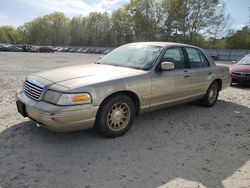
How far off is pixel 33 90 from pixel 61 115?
2.61ft

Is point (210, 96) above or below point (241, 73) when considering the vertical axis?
below

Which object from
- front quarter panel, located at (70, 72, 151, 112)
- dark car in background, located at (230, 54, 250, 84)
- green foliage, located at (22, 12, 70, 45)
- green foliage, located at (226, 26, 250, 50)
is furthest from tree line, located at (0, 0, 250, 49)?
front quarter panel, located at (70, 72, 151, 112)

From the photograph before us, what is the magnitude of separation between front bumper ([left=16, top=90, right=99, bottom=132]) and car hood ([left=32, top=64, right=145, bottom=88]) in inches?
14.1

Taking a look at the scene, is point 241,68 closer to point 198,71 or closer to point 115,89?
point 198,71

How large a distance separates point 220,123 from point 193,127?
72 centimetres

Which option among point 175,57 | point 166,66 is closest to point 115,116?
point 166,66

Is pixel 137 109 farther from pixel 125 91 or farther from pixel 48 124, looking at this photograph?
pixel 48 124

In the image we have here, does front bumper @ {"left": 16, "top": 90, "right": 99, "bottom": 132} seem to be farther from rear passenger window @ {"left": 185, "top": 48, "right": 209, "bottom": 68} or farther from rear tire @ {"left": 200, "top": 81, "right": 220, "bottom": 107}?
rear tire @ {"left": 200, "top": 81, "right": 220, "bottom": 107}

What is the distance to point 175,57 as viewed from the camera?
5191 millimetres

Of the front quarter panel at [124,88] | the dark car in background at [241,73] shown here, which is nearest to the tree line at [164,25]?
the dark car in background at [241,73]

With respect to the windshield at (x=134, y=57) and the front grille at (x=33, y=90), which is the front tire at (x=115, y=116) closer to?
the windshield at (x=134, y=57)

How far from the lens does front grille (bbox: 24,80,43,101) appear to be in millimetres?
3754

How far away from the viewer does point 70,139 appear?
4004 mm

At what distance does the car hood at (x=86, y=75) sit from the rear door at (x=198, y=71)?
5.35 feet
